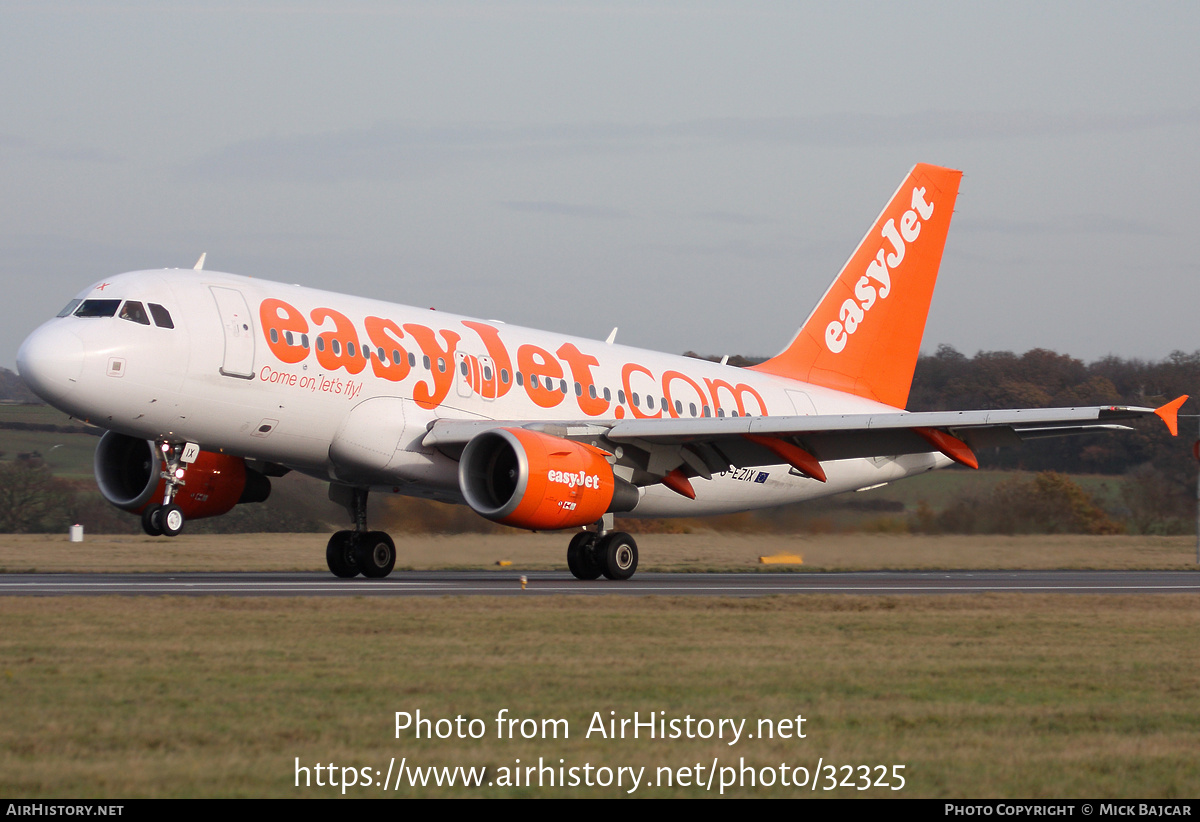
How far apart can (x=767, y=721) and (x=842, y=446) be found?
16.5m

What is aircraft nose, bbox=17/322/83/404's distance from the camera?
757 inches

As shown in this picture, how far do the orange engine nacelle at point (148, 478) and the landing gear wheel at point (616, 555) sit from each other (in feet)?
21.6

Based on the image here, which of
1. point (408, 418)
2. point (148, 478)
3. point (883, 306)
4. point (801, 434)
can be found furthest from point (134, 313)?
point (883, 306)

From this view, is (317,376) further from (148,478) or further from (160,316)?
(148,478)

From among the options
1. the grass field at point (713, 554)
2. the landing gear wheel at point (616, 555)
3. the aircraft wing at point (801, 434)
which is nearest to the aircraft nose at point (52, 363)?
the aircraft wing at point (801, 434)

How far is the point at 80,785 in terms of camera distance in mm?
6715

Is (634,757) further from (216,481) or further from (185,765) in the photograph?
(216,481)

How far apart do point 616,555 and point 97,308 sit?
9.54 m

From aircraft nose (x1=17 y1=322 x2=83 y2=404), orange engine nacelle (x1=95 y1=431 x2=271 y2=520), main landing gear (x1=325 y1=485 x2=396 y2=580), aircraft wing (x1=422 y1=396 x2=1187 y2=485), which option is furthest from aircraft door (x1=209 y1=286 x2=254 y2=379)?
main landing gear (x1=325 y1=485 x2=396 y2=580)

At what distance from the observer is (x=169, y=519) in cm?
1995

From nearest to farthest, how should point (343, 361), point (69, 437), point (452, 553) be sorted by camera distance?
point (343, 361) < point (452, 553) < point (69, 437)

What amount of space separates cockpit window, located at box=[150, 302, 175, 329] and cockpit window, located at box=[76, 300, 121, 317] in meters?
0.50

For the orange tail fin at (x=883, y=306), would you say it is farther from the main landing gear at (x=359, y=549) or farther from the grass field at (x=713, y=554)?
the main landing gear at (x=359, y=549)
